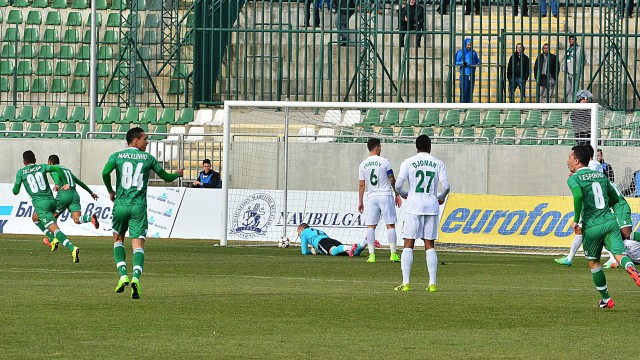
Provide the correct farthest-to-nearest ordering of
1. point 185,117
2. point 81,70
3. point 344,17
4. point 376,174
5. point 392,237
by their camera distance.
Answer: point 81,70, point 344,17, point 185,117, point 392,237, point 376,174

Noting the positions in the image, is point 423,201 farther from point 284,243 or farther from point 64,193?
point 64,193

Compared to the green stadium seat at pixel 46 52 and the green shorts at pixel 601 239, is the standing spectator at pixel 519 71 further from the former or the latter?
the green shorts at pixel 601 239

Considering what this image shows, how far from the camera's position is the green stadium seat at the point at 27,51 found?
37531 mm

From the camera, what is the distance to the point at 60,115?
35.2 metres

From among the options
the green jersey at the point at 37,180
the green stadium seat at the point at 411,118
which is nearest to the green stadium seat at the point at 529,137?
the green stadium seat at the point at 411,118

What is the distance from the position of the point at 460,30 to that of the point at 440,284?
66.6 ft

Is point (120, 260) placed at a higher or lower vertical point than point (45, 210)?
lower

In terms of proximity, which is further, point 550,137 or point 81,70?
point 81,70

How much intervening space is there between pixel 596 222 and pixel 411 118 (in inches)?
773

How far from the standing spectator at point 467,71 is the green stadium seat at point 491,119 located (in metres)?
1.75

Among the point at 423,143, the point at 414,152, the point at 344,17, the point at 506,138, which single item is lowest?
the point at 423,143

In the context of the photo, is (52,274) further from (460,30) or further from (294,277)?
(460,30)

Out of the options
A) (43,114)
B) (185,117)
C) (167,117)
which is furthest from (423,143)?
(43,114)

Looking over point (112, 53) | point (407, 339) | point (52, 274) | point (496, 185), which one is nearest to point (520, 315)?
point (407, 339)
